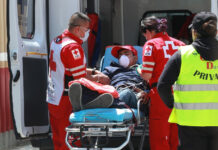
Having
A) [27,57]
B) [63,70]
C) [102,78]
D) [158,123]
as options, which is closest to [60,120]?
[63,70]

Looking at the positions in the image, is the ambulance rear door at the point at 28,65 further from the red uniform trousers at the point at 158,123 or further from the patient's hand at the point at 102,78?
the red uniform trousers at the point at 158,123

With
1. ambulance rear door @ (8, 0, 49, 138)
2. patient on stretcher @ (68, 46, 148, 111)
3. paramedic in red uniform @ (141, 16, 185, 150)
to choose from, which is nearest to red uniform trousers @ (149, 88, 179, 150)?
paramedic in red uniform @ (141, 16, 185, 150)

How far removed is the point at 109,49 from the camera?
16.6ft

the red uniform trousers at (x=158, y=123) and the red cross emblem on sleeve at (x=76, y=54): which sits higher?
the red cross emblem on sleeve at (x=76, y=54)

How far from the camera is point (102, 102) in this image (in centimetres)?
359

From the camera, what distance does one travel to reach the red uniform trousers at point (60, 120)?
13.3 ft

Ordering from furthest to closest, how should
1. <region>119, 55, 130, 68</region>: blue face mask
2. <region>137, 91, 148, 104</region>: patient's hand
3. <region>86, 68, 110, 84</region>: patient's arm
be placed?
1. <region>119, 55, 130, 68</region>: blue face mask
2. <region>86, 68, 110, 84</region>: patient's arm
3. <region>137, 91, 148, 104</region>: patient's hand

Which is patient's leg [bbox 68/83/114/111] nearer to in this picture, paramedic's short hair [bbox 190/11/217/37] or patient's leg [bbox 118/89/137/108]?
patient's leg [bbox 118/89/137/108]

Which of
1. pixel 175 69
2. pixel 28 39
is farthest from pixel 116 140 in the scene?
pixel 175 69

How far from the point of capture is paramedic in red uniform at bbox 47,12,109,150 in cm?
389

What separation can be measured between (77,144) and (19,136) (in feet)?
1.78

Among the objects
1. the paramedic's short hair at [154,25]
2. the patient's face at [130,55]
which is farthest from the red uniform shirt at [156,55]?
the patient's face at [130,55]

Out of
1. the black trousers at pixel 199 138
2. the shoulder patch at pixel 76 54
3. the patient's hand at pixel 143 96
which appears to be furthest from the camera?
the patient's hand at pixel 143 96

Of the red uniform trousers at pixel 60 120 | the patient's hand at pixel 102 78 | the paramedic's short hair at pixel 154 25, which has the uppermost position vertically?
the paramedic's short hair at pixel 154 25
